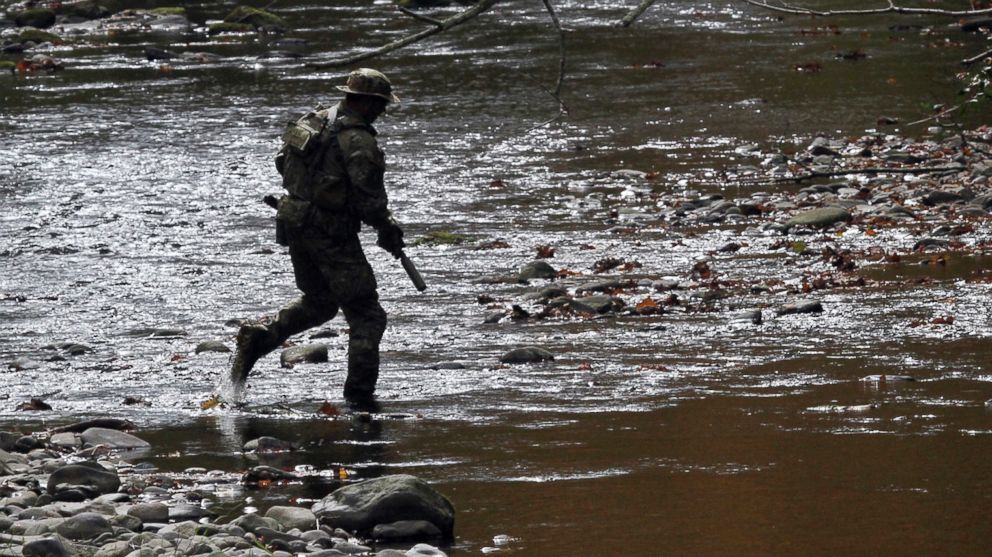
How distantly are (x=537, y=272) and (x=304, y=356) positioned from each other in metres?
2.53

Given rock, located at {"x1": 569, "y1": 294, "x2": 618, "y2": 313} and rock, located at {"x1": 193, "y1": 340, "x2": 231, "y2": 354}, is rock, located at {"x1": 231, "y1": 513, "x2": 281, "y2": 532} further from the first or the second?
rock, located at {"x1": 569, "y1": 294, "x2": 618, "y2": 313}

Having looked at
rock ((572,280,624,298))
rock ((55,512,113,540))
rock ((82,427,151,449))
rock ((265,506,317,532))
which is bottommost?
rock ((572,280,624,298))

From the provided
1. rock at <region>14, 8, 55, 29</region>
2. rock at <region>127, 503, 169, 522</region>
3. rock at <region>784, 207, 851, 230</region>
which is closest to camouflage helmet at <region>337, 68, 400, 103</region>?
rock at <region>127, 503, 169, 522</region>

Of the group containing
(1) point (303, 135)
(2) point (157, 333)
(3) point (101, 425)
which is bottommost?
(2) point (157, 333)

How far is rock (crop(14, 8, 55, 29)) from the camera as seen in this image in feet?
97.9

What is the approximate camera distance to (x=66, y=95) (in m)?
21.4

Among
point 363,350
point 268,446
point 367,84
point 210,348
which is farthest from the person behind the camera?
point 210,348

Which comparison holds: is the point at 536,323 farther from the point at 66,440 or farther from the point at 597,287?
the point at 66,440

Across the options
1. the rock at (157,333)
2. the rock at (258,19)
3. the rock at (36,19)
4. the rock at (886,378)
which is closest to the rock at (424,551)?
the rock at (886,378)

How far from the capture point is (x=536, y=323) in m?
10.4

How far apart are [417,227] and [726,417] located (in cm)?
624

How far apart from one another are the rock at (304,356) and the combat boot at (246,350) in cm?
84

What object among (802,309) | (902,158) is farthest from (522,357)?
(902,158)

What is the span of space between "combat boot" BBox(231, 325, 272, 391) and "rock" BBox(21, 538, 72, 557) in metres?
3.10
